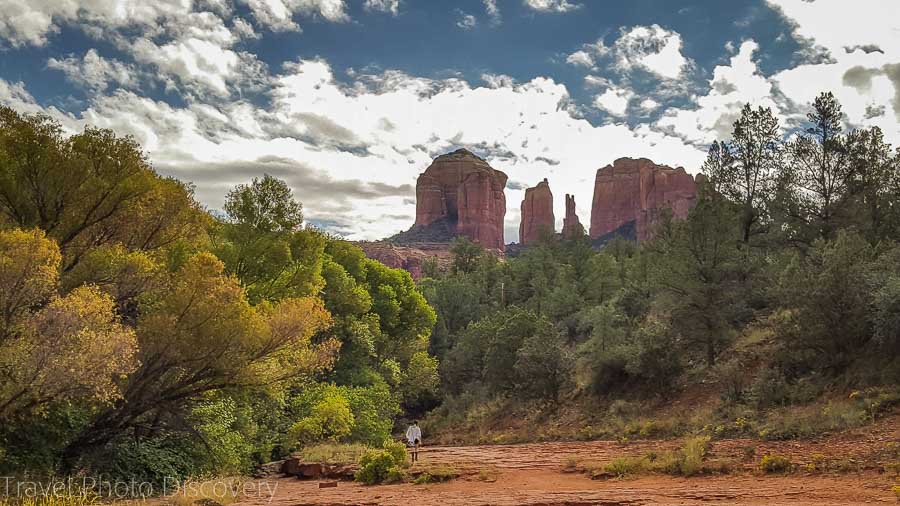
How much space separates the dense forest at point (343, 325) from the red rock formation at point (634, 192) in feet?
272

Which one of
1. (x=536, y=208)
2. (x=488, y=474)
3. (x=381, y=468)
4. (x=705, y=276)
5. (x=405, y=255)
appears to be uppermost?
(x=536, y=208)

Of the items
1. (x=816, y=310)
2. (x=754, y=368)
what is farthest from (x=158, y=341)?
(x=754, y=368)

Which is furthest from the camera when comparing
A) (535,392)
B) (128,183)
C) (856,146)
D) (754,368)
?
(535,392)

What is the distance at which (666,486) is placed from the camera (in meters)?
11.9

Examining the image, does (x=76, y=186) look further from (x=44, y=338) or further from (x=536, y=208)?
(x=536, y=208)

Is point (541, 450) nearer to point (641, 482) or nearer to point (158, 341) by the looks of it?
point (641, 482)

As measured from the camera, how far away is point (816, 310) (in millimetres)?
19391

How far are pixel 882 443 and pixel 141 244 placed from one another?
740 inches

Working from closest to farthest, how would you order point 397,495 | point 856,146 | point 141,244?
Result: point 397,495 < point 141,244 < point 856,146

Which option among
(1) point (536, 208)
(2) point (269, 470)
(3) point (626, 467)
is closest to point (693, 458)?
(3) point (626, 467)

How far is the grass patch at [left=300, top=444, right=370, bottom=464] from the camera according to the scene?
1756 centimetres

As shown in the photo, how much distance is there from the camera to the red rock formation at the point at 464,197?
129750mm

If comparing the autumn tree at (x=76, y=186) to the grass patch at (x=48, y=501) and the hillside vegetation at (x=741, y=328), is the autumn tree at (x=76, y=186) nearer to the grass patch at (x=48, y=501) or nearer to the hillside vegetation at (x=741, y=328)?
the grass patch at (x=48, y=501)

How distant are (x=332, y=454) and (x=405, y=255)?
3507 inches
